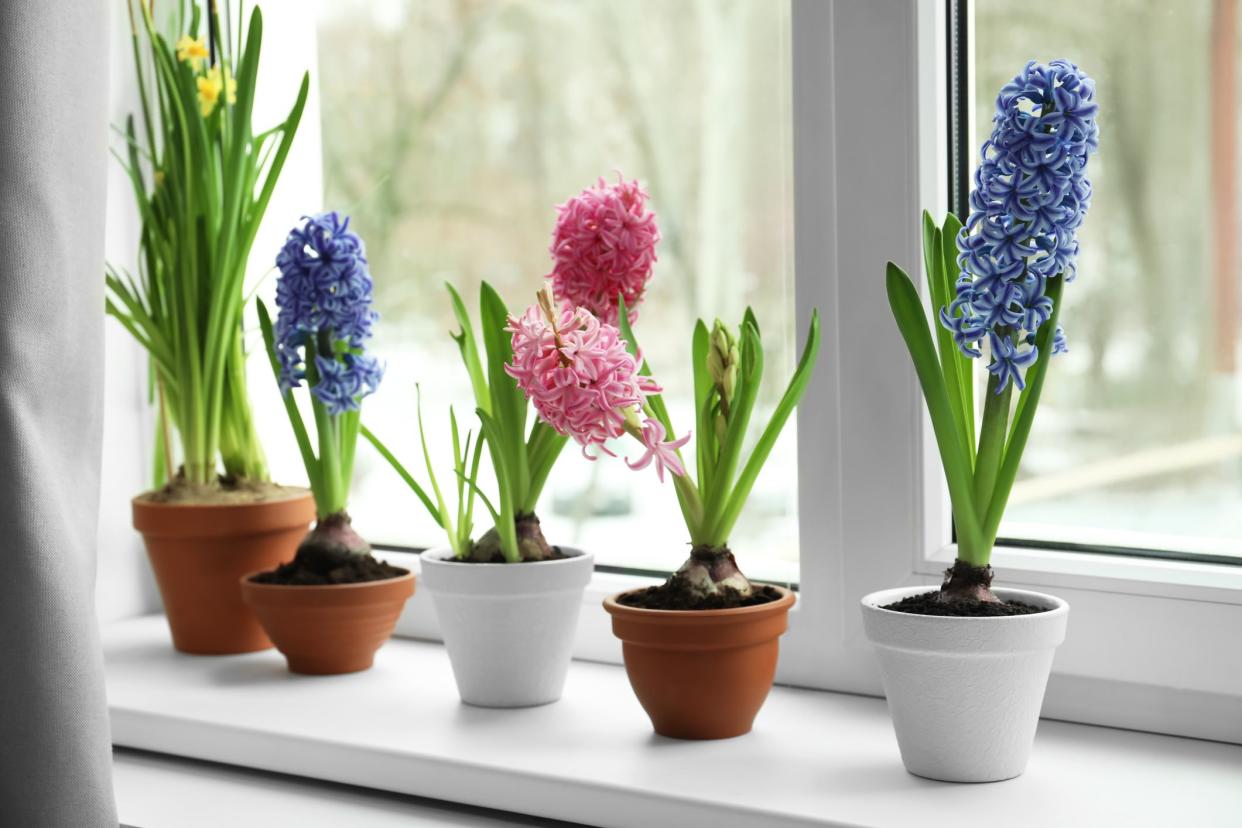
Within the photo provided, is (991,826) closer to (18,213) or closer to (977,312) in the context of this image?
(977,312)

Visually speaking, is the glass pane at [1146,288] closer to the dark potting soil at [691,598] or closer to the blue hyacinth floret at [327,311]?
the dark potting soil at [691,598]

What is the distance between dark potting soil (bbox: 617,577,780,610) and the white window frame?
14cm

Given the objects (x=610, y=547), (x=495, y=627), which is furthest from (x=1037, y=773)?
(x=610, y=547)

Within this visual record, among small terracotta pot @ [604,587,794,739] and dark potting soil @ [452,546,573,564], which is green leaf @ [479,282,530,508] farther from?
small terracotta pot @ [604,587,794,739]

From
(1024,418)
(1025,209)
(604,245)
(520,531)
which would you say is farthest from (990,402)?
(520,531)

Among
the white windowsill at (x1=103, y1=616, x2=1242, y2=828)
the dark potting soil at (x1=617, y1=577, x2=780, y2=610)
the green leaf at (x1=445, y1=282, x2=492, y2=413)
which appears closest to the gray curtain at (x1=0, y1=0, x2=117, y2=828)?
the white windowsill at (x1=103, y1=616, x2=1242, y2=828)

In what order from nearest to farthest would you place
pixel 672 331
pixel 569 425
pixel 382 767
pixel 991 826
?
pixel 991 826
pixel 569 425
pixel 382 767
pixel 672 331

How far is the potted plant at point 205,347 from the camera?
4.33ft

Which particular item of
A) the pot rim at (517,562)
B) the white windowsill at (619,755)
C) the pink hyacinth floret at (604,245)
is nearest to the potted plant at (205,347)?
the white windowsill at (619,755)

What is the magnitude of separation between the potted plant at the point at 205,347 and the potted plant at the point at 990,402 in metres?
0.72

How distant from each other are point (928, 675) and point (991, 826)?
0.34 ft

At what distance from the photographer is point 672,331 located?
1.27 m

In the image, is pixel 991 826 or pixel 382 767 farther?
pixel 382 767

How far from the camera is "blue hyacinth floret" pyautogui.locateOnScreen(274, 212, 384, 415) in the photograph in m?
1.16
